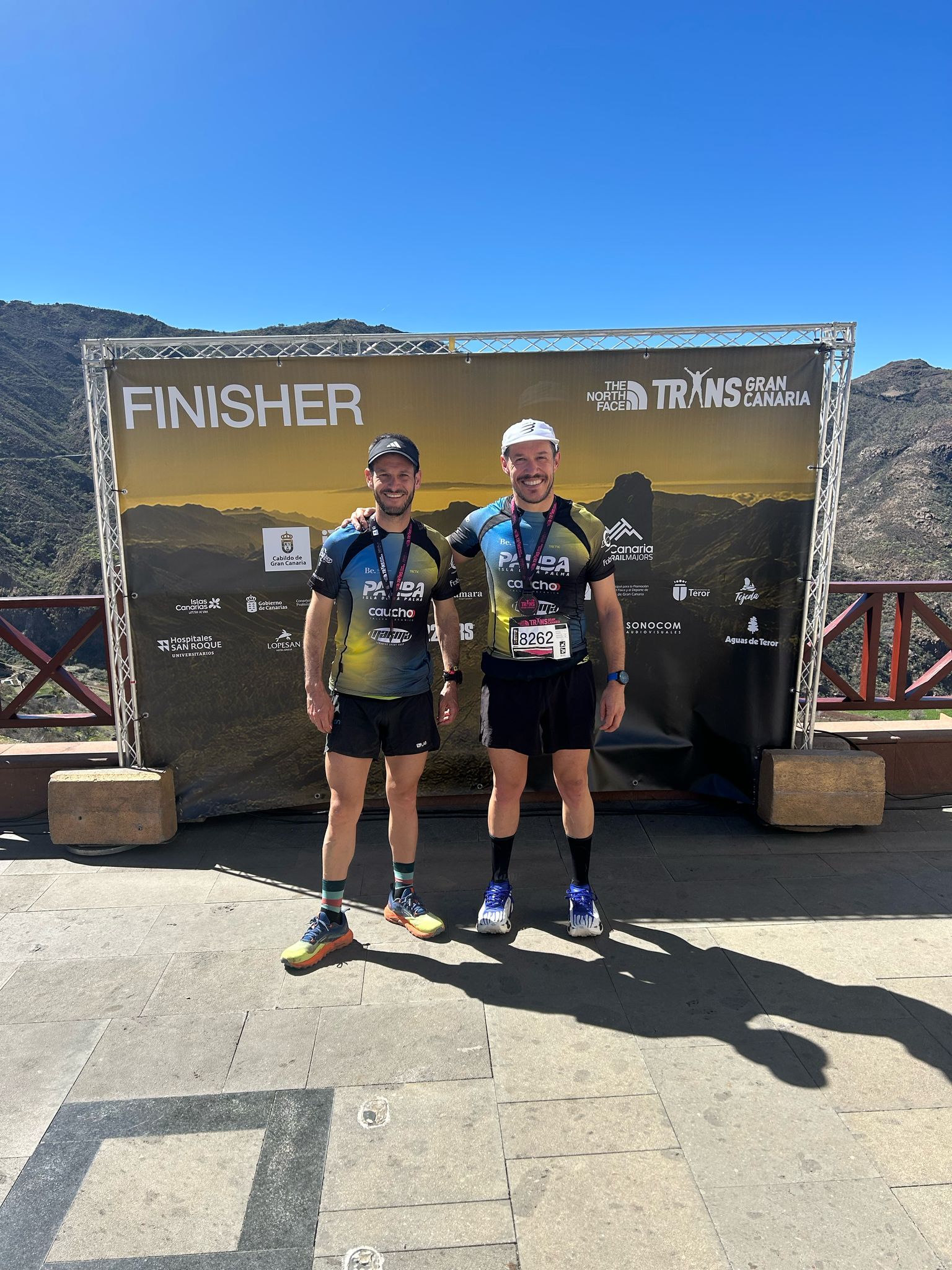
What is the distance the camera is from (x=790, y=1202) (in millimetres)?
1903

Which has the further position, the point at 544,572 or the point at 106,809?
the point at 106,809

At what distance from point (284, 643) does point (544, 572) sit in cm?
191

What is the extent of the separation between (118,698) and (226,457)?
151cm

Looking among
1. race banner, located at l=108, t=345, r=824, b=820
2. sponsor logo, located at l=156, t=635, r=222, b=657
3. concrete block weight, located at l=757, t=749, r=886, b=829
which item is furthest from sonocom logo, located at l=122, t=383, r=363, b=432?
concrete block weight, located at l=757, t=749, r=886, b=829

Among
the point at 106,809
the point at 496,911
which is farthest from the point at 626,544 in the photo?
the point at 106,809

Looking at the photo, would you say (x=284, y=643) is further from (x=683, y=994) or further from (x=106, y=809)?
(x=683, y=994)

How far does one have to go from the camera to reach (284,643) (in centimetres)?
430

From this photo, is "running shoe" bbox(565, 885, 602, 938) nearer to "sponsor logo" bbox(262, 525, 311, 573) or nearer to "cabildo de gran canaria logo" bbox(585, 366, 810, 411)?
"sponsor logo" bbox(262, 525, 311, 573)

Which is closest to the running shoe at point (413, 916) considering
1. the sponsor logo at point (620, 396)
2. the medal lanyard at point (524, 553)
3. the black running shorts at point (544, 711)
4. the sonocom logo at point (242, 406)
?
the black running shorts at point (544, 711)

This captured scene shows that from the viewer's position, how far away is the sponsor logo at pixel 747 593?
4.30 metres

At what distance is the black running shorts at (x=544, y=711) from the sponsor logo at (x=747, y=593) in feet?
5.32

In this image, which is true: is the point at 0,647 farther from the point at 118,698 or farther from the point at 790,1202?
the point at 790,1202

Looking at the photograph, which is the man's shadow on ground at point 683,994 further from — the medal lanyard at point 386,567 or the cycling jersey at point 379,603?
the medal lanyard at point 386,567

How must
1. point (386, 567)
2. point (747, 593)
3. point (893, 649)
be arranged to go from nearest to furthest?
point (386, 567) → point (747, 593) → point (893, 649)
